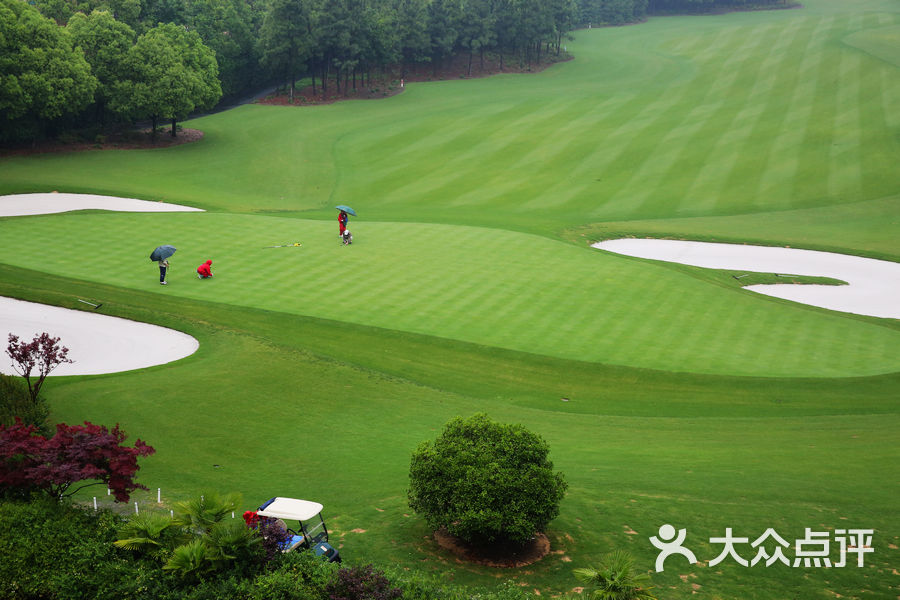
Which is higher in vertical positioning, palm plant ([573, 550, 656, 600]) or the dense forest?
the dense forest

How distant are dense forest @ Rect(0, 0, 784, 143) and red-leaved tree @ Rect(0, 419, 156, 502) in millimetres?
50369

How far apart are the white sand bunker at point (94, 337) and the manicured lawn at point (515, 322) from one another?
2.92ft

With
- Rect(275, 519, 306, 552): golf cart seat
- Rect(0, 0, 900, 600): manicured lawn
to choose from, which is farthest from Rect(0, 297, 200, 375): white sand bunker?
Rect(275, 519, 306, 552): golf cart seat

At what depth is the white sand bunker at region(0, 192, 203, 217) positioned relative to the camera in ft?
159

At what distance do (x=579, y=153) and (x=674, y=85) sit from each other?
1180 inches

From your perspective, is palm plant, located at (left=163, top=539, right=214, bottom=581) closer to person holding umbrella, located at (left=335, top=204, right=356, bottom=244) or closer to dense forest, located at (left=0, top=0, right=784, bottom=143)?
person holding umbrella, located at (left=335, top=204, right=356, bottom=244)

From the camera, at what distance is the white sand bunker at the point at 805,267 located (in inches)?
1550

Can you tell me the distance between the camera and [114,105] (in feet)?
218

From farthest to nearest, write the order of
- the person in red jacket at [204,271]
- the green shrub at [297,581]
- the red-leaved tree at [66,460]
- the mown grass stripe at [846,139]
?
the mown grass stripe at [846,139]
the person in red jacket at [204,271]
the red-leaved tree at [66,460]
the green shrub at [297,581]

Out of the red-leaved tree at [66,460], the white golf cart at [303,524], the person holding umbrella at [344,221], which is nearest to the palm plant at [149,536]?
the red-leaved tree at [66,460]

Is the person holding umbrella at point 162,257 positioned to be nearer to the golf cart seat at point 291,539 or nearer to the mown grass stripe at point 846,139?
the golf cart seat at point 291,539

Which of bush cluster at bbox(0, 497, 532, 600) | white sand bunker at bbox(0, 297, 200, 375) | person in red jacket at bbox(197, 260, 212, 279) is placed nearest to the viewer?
bush cluster at bbox(0, 497, 532, 600)

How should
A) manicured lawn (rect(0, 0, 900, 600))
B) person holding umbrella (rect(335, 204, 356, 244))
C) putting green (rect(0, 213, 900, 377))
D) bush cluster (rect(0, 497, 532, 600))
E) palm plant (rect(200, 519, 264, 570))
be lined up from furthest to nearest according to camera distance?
person holding umbrella (rect(335, 204, 356, 244)), putting green (rect(0, 213, 900, 377)), manicured lawn (rect(0, 0, 900, 600)), palm plant (rect(200, 519, 264, 570)), bush cluster (rect(0, 497, 532, 600))

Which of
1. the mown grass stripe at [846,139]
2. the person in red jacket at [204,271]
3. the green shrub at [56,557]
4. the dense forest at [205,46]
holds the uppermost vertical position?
the dense forest at [205,46]
